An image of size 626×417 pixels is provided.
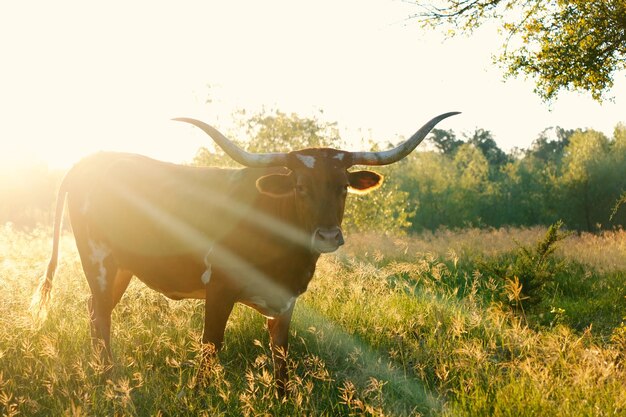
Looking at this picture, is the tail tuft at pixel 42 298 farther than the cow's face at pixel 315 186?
Yes

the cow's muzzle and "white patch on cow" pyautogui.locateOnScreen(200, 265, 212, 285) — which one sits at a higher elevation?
the cow's muzzle

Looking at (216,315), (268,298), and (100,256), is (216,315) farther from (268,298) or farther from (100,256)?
(100,256)

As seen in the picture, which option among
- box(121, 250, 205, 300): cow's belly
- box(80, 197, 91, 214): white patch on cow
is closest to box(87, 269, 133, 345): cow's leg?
box(121, 250, 205, 300): cow's belly

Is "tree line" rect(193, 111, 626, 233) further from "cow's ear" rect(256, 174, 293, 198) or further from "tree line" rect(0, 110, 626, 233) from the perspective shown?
"cow's ear" rect(256, 174, 293, 198)

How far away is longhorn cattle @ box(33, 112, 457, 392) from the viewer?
498 centimetres

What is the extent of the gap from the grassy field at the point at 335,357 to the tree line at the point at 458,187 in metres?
12.9

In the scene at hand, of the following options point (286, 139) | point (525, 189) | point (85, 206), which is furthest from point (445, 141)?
point (85, 206)

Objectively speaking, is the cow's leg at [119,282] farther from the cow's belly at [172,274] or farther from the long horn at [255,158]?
the long horn at [255,158]

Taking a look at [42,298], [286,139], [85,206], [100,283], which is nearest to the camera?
[100,283]

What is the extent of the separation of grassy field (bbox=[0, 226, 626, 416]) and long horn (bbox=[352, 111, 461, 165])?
4.81 ft

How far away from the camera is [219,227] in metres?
5.33

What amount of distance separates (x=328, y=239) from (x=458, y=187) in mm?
53276

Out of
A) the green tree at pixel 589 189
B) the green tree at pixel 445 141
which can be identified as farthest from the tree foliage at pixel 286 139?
the green tree at pixel 445 141

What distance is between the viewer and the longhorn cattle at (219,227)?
196 inches
